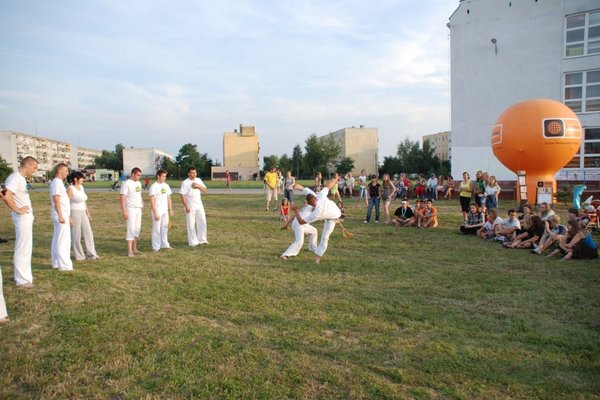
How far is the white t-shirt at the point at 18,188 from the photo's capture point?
20.3 ft

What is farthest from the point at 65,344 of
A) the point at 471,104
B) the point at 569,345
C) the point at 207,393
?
the point at 471,104

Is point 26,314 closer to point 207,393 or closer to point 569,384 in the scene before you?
point 207,393

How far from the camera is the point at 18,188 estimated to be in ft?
20.6

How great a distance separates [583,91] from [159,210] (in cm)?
2380

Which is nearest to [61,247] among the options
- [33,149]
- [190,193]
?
[190,193]

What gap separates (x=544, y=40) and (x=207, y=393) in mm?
27169

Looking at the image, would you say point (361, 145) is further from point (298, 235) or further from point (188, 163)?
point (298, 235)

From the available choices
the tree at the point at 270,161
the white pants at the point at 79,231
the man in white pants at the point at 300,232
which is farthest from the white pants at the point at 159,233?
the tree at the point at 270,161

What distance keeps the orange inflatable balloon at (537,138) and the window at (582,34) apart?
30.6ft

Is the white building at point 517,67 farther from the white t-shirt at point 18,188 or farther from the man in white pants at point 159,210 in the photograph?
the white t-shirt at point 18,188

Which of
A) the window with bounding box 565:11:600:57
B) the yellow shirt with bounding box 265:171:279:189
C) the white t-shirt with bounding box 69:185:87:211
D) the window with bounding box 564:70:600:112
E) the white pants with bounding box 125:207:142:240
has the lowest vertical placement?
the white pants with bounding box 125:207:142:240

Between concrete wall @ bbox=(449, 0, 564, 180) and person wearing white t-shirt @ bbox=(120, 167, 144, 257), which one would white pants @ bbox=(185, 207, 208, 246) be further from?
concrete wall @ bbox=(449, 0, 564, 180)

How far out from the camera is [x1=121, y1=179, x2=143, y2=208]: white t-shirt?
862cm

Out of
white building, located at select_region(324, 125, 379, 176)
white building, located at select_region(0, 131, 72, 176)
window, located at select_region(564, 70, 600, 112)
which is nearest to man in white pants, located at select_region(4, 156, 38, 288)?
window, located at select_region(564, 70, 600, 112)
